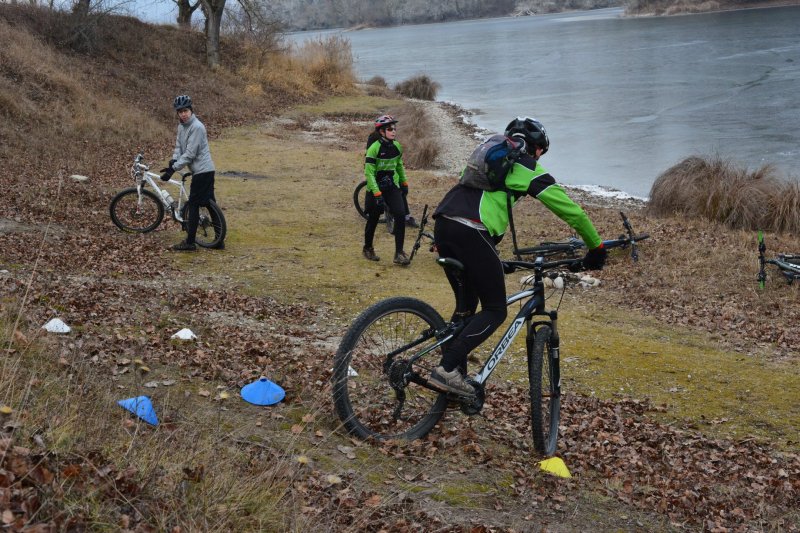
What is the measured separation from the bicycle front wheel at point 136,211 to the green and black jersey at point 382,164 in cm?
360

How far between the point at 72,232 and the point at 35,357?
7577mm

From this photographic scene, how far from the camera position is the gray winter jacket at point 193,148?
11.6 metres

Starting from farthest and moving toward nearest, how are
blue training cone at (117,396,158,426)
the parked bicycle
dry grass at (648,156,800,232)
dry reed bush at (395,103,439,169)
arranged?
1. dry reed bush at (395,103,439,169)
2. dry grass at (648,156,800,232)
3. the parked bicycle
4. blue training cone at (117,396,158,426)

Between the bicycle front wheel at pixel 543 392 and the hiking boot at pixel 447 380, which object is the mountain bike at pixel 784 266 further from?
the hiking boot at pixel 447 380

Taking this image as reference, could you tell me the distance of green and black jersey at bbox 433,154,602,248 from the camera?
5238mm

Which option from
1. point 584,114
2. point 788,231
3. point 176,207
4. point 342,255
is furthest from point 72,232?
point 584,114

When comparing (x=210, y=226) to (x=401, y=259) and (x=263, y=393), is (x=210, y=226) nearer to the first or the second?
(x=401, y=259)

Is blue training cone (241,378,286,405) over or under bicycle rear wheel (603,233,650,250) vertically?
over

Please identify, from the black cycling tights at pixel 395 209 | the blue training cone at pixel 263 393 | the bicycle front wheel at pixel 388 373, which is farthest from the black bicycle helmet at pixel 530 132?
the black cycling tights at pixel 395 209

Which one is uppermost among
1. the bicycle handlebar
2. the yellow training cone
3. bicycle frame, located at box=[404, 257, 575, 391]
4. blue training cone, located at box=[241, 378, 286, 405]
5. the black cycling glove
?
the black cycling glove

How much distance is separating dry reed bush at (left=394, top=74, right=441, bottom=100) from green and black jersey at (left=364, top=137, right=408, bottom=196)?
37872mm

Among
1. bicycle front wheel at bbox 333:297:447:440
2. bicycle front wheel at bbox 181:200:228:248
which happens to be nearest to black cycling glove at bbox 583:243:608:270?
bicycle front wheel at bbox 333:297:447:440

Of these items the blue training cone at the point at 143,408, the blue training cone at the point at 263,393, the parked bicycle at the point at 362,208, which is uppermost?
the blue training cone at the point at 143,408

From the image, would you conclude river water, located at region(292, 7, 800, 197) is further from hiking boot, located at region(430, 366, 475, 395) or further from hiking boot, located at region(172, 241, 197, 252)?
hiking boot, located at region(430, 366, 475, 395)
